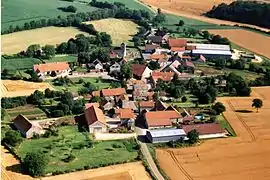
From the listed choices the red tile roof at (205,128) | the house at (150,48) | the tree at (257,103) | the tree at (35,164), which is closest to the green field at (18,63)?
the house at (150,48)

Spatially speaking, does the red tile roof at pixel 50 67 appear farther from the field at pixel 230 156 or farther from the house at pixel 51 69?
the field at pixel 230 156

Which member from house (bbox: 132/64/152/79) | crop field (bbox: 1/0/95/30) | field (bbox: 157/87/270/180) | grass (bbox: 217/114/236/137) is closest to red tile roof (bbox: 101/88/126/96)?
house (bbox: 132/64/152/79)

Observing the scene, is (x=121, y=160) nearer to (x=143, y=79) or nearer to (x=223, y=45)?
(x=143, y=79)

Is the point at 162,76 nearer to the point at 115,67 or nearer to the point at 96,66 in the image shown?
the point at 115,67

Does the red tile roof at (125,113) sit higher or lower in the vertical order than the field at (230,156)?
higher

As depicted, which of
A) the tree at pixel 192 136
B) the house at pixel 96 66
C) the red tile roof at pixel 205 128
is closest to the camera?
the tree at pixel 192 136

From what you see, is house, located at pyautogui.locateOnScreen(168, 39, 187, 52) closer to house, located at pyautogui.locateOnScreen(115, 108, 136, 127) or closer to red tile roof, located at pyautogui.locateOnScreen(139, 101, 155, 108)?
red tile roof, located at pyautogui.locateOnScreen(139, 101, 155, 108)

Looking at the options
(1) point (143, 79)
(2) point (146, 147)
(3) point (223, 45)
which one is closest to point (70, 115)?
(2) point (146, 147)

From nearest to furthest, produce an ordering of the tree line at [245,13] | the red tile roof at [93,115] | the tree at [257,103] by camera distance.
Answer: the red tile roof at [93,115] < the tree at [257,103] < the tree line at [245,13]
